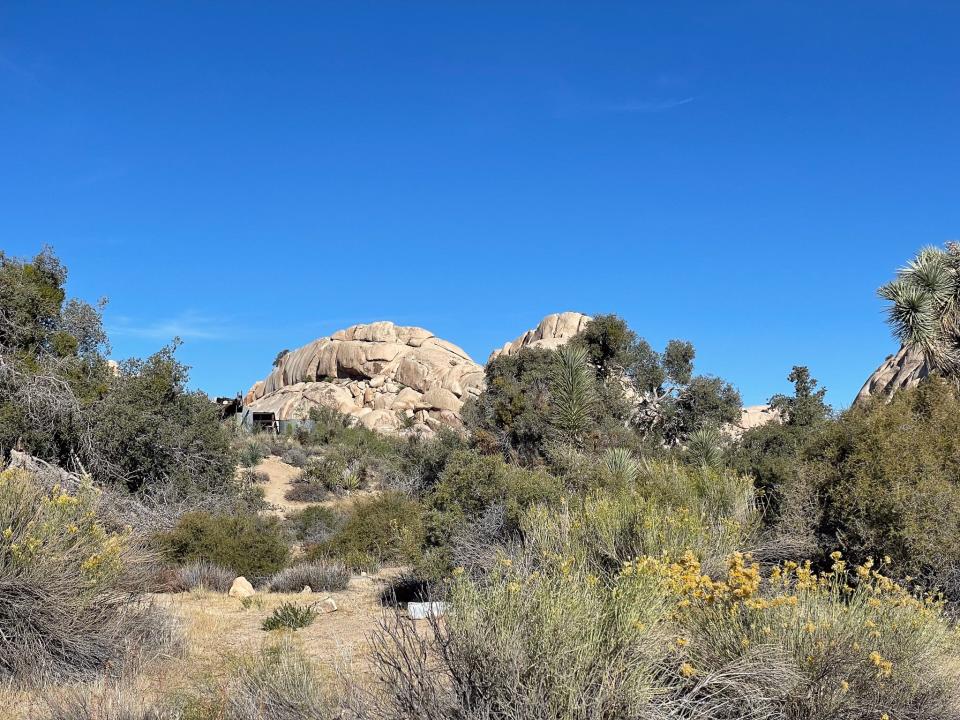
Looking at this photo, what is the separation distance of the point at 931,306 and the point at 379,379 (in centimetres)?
4386

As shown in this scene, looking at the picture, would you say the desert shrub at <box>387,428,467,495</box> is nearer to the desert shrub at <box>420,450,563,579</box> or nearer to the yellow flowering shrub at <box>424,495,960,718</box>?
the desert shrub at <box>420,450,563,579</box>

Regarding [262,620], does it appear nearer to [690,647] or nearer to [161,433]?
[690,647]

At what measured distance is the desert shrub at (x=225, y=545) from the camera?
14.4m

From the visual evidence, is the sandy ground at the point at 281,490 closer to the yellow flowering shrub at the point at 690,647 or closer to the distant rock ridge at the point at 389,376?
the distant rock ridge at the point at 389,376

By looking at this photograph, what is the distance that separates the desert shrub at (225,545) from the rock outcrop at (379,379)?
97.0ft

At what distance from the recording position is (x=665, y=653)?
15.0 ft

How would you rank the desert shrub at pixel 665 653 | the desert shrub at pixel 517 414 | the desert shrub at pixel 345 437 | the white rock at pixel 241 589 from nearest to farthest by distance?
the desert shrub at pixel 665 653, the white rock at pixel 241 589, the desert shrub at pixel 517 414, the desert shrub at pixel 345 437

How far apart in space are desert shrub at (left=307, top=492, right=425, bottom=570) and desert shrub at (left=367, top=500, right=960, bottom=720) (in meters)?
10.7

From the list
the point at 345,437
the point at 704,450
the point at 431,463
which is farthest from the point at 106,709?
the point at 345,437

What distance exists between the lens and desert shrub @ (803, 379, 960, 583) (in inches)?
333

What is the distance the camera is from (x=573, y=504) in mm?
11133

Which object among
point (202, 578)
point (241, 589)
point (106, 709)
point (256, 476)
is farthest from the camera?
point (256, 476)

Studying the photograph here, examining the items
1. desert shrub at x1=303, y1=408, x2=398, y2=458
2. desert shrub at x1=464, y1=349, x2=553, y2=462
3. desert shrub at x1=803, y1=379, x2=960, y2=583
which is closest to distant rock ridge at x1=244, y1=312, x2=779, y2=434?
desert shrub at x1=303, y1=408, x2=398, y2=458

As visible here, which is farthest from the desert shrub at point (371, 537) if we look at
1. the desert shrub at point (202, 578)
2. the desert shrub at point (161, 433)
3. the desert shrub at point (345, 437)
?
the desert shrub at point (345, 437)
